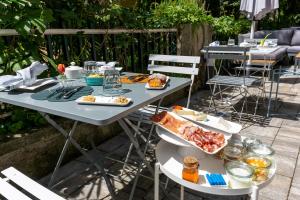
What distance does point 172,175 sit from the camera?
141cm

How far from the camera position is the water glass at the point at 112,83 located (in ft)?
6.10

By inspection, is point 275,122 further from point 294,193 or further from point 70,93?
point 70,93

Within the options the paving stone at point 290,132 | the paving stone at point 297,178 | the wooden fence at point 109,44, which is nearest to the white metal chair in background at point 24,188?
the wooden fence at point 109,44

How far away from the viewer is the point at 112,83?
6.45 feet

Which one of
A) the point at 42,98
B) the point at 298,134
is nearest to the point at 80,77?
the point at 42,98

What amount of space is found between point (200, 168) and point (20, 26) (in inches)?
76.3

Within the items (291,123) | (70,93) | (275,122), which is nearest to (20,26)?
(70,93)

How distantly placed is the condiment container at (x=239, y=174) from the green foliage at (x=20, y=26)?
198 centimetres

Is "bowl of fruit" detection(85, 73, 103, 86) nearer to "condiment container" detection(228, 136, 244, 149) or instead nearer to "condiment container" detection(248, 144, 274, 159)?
"condiment container" detection(228, 136, 244, 149)

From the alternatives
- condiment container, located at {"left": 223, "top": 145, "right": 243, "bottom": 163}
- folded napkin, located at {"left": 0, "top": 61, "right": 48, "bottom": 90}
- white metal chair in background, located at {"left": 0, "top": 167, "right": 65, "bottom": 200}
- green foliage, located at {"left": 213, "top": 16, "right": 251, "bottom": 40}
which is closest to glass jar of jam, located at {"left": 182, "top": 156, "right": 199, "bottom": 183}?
condiment container, located at {"left": 223, "top": 145, "right": 243, "bottom": 163}

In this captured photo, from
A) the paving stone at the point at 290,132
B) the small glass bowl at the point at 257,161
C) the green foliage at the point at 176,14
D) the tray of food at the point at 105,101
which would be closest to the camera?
the small glass bowl at the point at 257,161

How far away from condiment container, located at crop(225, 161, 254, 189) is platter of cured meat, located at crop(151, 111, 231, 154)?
116 mm

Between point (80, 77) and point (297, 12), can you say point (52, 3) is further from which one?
point (297, 12)

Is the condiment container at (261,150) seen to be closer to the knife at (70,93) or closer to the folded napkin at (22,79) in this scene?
the knife at (70,93)
